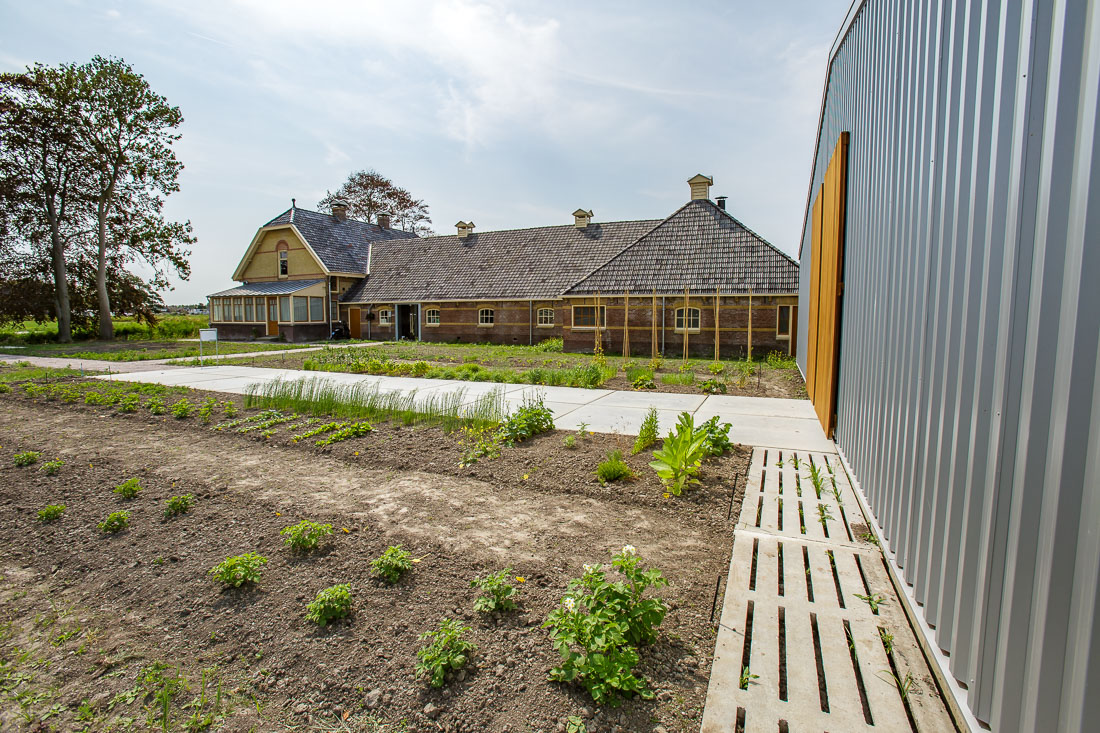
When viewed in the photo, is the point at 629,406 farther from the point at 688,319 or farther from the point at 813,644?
the point at 688,319

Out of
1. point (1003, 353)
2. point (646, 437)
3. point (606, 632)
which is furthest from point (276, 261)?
point (1003, 353)

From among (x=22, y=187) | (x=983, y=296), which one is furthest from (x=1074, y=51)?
(x=22, y=187)

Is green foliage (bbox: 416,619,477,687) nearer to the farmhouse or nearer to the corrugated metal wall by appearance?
the corrugated metal wall

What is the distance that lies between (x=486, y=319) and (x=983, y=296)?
24083 mm

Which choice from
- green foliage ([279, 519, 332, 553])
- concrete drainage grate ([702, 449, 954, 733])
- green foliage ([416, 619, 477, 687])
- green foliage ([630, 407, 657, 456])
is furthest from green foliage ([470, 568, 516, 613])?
green foliage ([630, 407, 657, 456])

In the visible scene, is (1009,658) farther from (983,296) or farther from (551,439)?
(551,439)

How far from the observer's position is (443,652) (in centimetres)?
257

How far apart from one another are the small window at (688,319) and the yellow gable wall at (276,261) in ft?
66.3

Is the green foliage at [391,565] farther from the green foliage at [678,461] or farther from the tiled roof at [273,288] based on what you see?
the tiled roof at [273,288]

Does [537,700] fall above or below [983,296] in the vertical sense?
below

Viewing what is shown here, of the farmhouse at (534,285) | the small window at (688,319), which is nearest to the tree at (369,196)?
the farmhouse at (534,285)

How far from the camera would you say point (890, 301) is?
380 cm

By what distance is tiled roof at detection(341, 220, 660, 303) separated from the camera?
24.7 meters

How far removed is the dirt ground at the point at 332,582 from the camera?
2.40 metres
